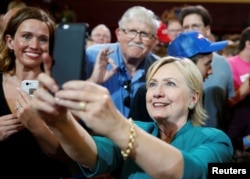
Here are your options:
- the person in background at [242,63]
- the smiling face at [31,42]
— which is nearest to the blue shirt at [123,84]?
the smiling face at [31,42]

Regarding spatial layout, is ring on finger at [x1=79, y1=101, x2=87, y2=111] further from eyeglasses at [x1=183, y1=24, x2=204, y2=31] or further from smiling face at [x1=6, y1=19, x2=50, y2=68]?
eyeglasses at [x1=183, y1=24, x2=204, y2=31]

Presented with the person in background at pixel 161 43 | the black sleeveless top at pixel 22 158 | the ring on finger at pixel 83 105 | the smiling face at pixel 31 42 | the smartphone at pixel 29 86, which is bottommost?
the black sleeveless top at pixel 22 158

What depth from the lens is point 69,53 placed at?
2.98 feet

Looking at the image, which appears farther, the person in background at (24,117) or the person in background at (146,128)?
the person in background at (24,117)

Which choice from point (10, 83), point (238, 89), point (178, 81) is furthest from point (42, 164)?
point (238, 89)

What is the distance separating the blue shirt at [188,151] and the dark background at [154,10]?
4845mm

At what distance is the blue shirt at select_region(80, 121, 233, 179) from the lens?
1.09 metres

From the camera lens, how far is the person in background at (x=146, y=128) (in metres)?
0.83

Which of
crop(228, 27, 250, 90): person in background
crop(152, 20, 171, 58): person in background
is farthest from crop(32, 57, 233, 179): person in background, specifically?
crop(152, 20, 171, 58): person in background

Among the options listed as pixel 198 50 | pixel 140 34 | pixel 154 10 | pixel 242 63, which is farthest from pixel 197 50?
pixel 154 10

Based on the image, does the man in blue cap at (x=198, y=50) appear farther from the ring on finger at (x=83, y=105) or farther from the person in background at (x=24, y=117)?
the ring on finger at (x=83, y=105)

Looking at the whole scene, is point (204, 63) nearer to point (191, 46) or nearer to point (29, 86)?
point (191, 46)

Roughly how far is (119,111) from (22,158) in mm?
509

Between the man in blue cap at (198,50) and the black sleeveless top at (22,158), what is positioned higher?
the man in blue cap at (198,50)
